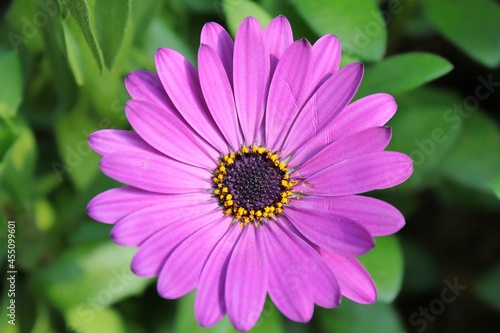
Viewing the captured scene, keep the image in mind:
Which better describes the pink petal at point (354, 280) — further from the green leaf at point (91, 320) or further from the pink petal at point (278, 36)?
the green leaf at point (91, 320)

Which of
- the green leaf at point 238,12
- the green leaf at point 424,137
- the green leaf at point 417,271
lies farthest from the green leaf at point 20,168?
the green leaf at point 417,271

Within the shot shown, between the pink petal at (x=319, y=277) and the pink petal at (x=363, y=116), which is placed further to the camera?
the pink petal at (x=363, y=116)

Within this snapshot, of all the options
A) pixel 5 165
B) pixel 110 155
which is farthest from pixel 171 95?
pixel 5 165

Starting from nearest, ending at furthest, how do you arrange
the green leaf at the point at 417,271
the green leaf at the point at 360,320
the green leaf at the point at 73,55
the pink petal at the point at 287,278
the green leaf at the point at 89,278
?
the pink petal at the point at 287,278
the green leaf at the point at 73,55
the green leaf at the point at 89,278
the green leaf at the point at 360,320
the green leaf at the point at 417,271

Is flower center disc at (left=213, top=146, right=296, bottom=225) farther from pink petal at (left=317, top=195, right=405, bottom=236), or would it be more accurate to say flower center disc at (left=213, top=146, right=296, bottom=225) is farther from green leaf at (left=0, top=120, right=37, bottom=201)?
green leaf at (left=0, top=120, right=37, bottom=201)

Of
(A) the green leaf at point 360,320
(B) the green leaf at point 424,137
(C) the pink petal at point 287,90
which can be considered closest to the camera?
(C) the pink petal at point 287,90

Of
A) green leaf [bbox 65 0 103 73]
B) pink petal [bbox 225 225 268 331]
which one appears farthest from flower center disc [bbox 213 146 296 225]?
green leaf [bbox 65 0 103 73]
